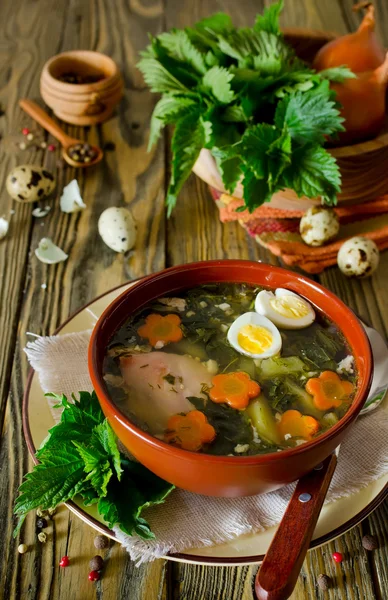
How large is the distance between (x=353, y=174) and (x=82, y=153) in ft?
2.57

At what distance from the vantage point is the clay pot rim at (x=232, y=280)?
89 cm

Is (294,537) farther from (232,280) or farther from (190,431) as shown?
(232,280)

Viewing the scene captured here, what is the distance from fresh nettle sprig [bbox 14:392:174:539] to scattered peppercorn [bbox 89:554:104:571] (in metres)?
0.12

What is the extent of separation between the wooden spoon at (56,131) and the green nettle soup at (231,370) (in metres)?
0.86

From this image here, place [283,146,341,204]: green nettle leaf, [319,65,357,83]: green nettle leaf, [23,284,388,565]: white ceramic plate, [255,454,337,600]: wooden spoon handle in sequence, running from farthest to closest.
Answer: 1. [319,65,357,83]: green nettle leaf
2. [283,146,341,204]: green nettle leaf
3. [23,284,388,565]: white ceramic plate
4. [255,454,337,600]: wooden spoon handle

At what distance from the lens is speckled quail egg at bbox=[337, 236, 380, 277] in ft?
5.12

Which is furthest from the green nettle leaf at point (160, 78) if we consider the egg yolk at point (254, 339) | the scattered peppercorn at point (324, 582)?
the scattered peppercorn at point (324, 582)

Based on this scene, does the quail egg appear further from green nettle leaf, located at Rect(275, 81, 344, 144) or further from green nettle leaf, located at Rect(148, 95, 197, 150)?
green nettle leaf, located at Rect(275, 81, 344, 144)

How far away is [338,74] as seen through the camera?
1.63 meters

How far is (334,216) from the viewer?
1.64m

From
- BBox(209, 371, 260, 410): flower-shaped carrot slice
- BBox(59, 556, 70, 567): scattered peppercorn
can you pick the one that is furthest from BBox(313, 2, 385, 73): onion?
BBox(59, 556, 70, 567): scattered peppercorn

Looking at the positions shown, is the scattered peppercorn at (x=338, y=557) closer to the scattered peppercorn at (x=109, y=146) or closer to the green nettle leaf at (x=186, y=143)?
the green nettle leaf at (x=186, y=143)

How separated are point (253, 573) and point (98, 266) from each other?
0.86m

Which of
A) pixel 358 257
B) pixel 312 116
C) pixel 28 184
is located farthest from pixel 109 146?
pixel 358 257
